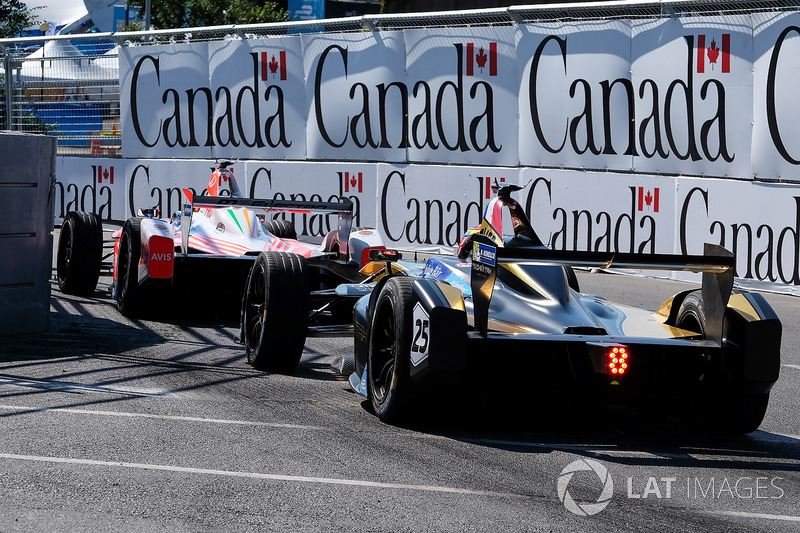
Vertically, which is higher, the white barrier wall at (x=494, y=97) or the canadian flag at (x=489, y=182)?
the white barrier wall at (x=494, y=97)

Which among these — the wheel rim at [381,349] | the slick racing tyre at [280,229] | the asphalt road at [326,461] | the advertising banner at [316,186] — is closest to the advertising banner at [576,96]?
the advertising banner at [316,186]

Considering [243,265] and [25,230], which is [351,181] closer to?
[243,265]

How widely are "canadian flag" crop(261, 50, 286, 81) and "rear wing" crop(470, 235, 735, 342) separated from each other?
1176 centimetres

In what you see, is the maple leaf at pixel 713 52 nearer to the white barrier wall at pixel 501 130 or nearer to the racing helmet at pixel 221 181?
the white barrier wall at pixel 501 130

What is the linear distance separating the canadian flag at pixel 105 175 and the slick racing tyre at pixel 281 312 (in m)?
12.2

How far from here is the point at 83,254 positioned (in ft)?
36.2

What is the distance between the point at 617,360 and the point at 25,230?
201 inches

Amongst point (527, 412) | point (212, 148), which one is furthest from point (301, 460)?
point (212, 148)

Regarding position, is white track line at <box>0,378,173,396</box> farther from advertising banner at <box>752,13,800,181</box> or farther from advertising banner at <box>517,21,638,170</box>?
advertising banner at <box>517,21,638,170</box>

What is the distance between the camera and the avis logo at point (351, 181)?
16.0 meters

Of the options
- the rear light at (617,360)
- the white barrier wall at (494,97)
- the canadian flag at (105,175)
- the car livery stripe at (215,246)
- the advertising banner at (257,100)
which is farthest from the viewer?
the canadian flag at (105,175)

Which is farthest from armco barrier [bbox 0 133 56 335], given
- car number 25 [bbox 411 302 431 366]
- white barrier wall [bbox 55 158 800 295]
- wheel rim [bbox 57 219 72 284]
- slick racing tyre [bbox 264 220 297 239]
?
car number 25 [bbox 411 302 431 366]

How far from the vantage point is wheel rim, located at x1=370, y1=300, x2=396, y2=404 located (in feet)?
20.0

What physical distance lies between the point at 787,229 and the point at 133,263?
22.1ft
